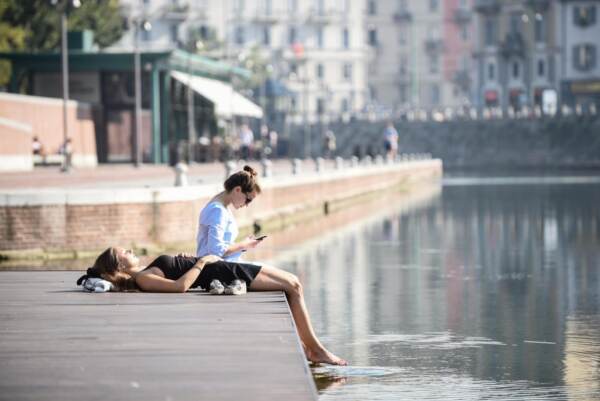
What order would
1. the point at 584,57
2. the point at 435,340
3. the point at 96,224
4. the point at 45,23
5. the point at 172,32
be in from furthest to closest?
the point at 172,32, the point at 584,57, the point at 45,23, the point at 96,224, the point at 435,340

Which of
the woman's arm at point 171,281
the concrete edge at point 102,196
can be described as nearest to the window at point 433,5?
the concrete edge at point 102,196

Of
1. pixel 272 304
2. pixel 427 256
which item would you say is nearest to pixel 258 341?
pixel 272 304

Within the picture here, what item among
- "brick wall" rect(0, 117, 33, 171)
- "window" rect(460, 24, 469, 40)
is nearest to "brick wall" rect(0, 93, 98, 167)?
"brick wall" rect(0, 117, 33, 171)

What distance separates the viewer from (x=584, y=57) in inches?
5768

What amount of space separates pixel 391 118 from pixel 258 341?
457 feet

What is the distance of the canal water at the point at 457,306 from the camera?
15.8 metres

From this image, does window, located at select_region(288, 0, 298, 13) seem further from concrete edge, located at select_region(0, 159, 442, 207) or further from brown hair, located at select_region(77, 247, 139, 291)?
brown hair, located at select_region(77, 247, 139, 291)

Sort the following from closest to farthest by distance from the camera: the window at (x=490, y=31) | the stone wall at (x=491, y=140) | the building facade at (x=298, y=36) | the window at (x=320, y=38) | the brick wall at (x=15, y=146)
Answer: the brick wall at (x=15, y=146) → the stone wall at (x=491, y=140) → the window at (x=490, y=31) → the building facade at (x=298, y=36) → the window at (x=320, y=38)

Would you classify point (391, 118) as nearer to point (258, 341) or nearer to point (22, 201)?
point (22, 201)

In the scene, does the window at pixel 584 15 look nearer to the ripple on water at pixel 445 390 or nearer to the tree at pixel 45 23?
the tree at pixel 45 23

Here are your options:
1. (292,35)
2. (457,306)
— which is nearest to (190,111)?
(457,306)

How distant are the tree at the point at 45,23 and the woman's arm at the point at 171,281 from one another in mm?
58746

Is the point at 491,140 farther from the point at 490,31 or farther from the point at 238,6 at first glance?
the point at 238,6

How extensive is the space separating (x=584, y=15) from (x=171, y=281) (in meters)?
134
